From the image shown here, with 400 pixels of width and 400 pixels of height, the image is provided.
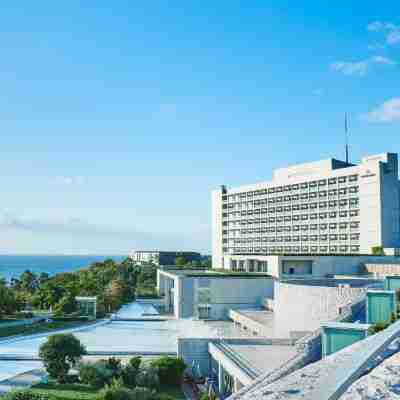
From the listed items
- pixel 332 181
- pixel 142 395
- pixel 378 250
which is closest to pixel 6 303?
pixel 142 395

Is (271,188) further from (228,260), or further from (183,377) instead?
(183,377)

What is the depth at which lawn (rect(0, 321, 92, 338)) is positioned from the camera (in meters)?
43.4

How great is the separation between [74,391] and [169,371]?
4887 mm

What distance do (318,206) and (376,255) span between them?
1620cm

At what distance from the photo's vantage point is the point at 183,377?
27.4 meters

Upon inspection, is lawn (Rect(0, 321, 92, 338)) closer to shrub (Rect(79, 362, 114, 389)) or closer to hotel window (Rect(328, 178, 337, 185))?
shrub (Rect(79, 362, 114, 389))

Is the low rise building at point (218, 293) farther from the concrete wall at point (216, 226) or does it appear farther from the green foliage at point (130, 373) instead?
the concrete wall at point (216, 226)

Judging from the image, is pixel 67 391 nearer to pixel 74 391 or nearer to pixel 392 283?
pixel 74 391

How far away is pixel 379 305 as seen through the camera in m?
21.3

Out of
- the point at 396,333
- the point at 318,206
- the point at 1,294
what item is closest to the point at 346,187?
the point at 318,206

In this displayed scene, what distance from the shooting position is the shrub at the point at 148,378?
82.5 feet

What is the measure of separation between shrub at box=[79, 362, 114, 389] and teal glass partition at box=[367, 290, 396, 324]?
42.2ft

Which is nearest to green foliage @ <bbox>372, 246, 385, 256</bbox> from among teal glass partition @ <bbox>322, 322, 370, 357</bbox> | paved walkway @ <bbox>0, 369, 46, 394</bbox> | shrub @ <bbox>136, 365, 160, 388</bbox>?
shrub @ <bbox>136, 365, 160, 388</bbox>

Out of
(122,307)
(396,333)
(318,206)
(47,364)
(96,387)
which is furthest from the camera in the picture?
(318,206)
